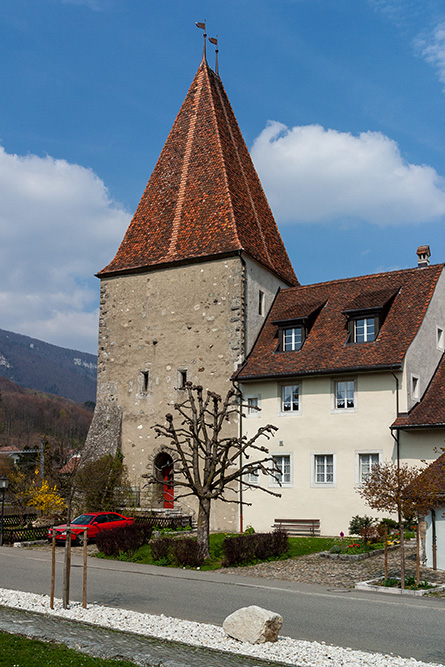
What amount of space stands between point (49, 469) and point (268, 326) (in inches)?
423

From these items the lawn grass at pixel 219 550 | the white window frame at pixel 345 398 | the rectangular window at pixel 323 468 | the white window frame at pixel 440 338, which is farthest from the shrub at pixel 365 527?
the white window frame at pixel 440 338

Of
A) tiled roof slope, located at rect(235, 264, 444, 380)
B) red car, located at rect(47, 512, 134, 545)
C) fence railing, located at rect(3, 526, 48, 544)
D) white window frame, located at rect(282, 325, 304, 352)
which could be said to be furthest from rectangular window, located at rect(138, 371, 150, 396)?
fence railing, located at rect(3, 526, 48, 544)

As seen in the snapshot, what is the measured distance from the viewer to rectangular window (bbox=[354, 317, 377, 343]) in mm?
25920

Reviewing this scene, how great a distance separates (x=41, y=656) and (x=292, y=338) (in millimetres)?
20849

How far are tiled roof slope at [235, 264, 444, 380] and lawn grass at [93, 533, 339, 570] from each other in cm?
595

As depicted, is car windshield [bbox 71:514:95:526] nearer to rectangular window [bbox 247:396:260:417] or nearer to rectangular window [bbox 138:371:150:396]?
rectangular window [bbox 138:371:150:396]

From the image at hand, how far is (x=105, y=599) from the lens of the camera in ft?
42.6

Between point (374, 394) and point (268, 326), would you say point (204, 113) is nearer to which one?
point (268, 326)

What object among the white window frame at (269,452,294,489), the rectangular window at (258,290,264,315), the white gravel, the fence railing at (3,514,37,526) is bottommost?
the fence railing at (3,514,37,526)

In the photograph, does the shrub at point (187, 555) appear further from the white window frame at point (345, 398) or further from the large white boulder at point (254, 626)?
the large white boulder at point (254, 626)

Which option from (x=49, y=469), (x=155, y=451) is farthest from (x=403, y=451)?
(x=49, y=469)

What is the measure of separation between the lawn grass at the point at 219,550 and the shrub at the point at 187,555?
0.24m

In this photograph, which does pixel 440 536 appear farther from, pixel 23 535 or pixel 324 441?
pixel 23 535

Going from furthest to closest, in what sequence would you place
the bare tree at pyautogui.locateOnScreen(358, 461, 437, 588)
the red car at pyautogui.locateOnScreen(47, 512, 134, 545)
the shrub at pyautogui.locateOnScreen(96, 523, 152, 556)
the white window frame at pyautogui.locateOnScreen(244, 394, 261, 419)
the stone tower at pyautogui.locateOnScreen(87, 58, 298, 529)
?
the stone tower at pyautogui.locateOnScreen(87, 58, 298, 529) → the white window frame at pyautogui.locateOnScreen(244, 394, 261, 419) → the red car at pyautogui.locateOnScreen(47, 512, 134, 545) → the shrub at pyautogui.locateOnScreen(96, 523, 152, 556) → the bare tree at pyautogui.locateOnScreen(358, 461, 437, 588)
